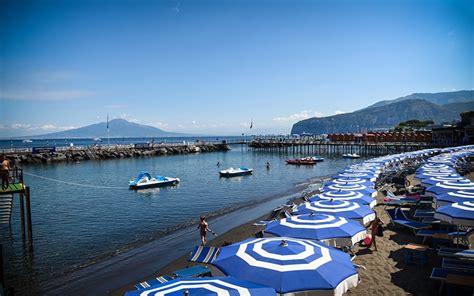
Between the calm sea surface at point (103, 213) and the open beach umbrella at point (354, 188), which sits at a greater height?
the open beach umbrella at point (354, 188)

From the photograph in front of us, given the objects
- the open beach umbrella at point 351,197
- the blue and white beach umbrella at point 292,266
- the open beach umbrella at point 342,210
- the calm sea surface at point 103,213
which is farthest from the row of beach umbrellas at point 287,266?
the calm sea surface at point 103,213

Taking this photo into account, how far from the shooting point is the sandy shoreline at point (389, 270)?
8.49 metres

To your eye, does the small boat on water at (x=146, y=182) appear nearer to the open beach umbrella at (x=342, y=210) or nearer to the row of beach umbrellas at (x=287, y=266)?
the open beach umbrella at (x=342, y=210)

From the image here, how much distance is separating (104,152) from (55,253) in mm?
54653

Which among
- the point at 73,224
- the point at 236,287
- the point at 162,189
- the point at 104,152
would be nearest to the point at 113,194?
the point at 162,189

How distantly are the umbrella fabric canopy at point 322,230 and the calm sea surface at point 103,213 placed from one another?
771 cm

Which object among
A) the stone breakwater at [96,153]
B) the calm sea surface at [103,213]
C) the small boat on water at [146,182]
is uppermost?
the stone breakwater at [96,153]

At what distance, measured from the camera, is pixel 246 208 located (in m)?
22.4

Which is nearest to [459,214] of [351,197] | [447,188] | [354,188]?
[351,197]

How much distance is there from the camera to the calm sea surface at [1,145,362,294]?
43.9 feet

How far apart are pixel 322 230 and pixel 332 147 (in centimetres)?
7919

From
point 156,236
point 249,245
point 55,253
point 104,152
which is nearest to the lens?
point 249,245

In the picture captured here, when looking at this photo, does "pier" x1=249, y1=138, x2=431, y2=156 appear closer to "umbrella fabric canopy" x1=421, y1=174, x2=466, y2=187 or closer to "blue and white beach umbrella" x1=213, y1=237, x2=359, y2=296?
"umbrella fabric canopy" x1=421, y1=174, x2=466, y2=187

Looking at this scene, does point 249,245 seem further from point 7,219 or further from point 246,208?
point 7,219
